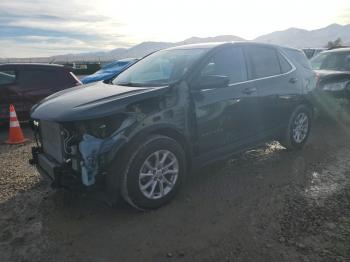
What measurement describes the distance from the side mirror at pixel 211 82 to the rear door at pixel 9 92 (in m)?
5.92

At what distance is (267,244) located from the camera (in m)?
3.29

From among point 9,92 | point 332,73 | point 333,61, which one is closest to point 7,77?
point 9,92

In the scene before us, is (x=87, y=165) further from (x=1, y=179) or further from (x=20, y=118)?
(x=20, y=118)

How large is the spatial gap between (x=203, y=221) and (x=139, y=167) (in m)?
0.87

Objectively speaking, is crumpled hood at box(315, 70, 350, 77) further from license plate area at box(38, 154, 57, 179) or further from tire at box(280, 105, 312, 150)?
license plate area at box(38, 154, 57, 179)

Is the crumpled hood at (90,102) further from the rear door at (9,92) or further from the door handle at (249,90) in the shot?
the rear door at (9,92)

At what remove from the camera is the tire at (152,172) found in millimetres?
3676

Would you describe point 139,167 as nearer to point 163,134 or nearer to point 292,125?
point 163,134

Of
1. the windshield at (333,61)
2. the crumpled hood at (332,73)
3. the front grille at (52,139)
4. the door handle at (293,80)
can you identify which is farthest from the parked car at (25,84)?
the windshield at (333,61)

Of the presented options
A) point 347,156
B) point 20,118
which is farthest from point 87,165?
point 20,118

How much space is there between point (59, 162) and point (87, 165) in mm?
567

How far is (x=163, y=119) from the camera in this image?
12.9ft

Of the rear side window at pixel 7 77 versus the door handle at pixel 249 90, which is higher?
the rear side window at pixel 7 77

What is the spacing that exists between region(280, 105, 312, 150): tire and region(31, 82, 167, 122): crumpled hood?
2.75 metres
